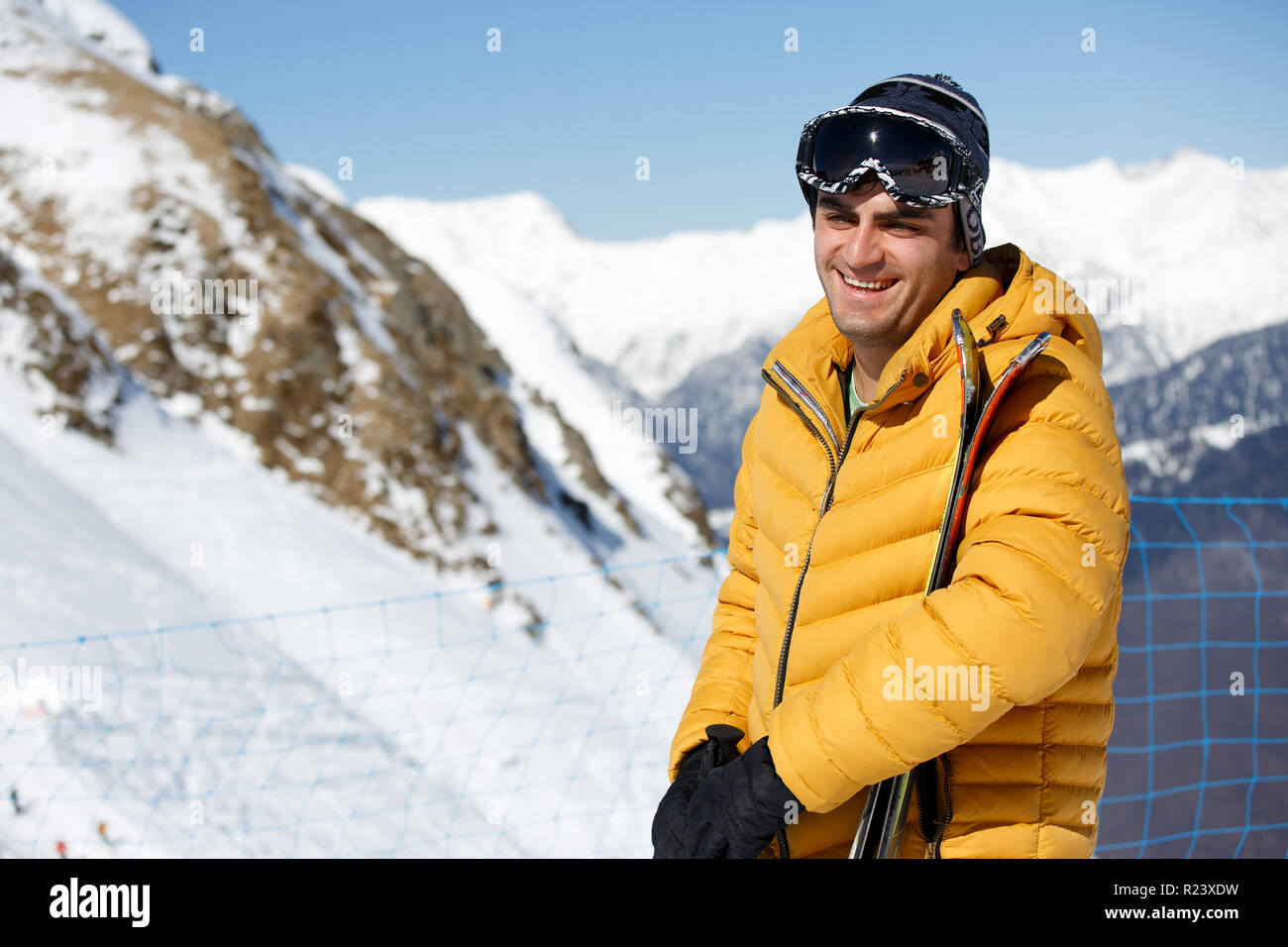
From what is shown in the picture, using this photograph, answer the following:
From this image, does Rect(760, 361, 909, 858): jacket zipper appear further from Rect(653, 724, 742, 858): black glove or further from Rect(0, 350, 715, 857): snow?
Rect(0, 350, 715, 857): snow

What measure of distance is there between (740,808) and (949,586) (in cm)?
80

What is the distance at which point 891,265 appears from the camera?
242 cm

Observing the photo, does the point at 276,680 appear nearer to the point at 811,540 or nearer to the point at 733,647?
the point at 733,647

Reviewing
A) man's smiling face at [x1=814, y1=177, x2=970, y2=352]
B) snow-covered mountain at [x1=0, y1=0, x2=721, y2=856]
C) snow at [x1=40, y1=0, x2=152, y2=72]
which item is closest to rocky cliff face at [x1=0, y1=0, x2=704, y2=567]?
snow-covered mountain at [x1=0, y1=0, x2=721, y2=856]

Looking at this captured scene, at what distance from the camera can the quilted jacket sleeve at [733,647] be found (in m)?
2.91

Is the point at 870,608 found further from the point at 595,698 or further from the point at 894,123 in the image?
the point at 595,698

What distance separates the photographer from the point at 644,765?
650 inches

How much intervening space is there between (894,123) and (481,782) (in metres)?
15.7

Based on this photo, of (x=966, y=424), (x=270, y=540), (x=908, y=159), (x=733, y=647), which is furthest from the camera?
(x=270, y=540)

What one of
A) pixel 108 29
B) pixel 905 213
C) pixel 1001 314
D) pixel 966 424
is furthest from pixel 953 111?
pixel 108 29

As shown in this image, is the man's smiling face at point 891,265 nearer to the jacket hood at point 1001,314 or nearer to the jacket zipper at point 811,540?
the jacket hood at point 1001,314

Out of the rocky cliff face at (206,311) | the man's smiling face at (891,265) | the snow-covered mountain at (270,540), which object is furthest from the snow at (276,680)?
the man's smiling face at (891,265)

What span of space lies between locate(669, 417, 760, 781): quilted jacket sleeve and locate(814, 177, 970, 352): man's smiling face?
0.63 metres
